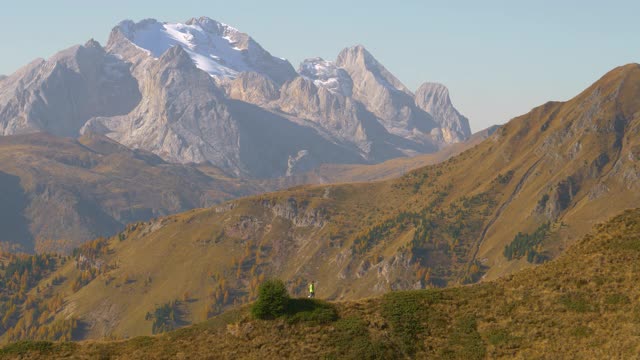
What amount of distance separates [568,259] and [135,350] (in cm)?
5335

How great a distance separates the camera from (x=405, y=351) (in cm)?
7456

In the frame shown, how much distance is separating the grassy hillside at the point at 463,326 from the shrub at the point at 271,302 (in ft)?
3.40

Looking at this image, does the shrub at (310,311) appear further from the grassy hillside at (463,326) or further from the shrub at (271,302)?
the shrub at (271,302)

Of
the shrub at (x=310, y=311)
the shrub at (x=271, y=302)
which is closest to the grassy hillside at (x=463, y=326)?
the shrub at (x=310, y=311)

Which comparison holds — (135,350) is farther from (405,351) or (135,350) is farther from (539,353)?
(539,353)

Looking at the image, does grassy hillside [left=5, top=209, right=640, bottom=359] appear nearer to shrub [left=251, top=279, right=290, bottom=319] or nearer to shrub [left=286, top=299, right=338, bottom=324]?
shrub [left=286, top=299, right=338, bottom=324]

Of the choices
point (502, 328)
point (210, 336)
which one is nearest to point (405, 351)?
point (502, 328)

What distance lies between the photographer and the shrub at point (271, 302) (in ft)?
269

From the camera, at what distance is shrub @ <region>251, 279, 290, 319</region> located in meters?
81.9

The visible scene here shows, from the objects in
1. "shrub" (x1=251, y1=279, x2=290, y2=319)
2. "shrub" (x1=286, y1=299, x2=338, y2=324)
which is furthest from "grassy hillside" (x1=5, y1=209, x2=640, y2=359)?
"shrub" (x1=251, y1=279, x2=290, y2=319)

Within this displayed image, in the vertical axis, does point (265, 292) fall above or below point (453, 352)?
above

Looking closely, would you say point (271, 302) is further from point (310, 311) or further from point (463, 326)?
point (463, 326)

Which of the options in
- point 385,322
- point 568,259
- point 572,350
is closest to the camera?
point 572,350

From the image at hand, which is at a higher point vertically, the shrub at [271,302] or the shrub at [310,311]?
the shrub at [271,302]
